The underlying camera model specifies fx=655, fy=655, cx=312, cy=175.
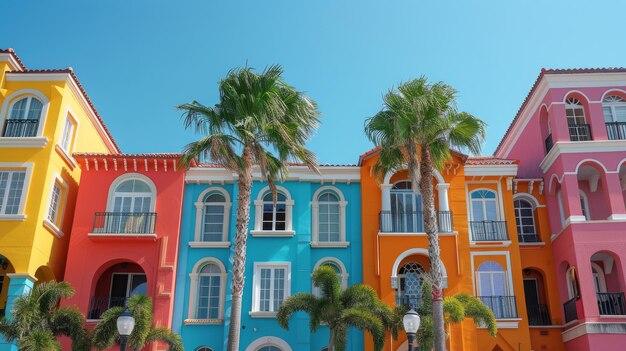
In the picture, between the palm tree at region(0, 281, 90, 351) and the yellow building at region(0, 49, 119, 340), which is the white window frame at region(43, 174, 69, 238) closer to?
the yellow building at region(0, 49, 119, 340)

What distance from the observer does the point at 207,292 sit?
27828 mm

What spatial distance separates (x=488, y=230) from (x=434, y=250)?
787cm

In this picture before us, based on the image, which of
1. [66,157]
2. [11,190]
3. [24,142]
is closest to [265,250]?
[66,157]

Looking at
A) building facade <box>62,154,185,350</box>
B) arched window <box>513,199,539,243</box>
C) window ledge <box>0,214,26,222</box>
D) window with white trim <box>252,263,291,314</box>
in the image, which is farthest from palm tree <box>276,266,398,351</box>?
window ledge <box>0,214,26,222</box>

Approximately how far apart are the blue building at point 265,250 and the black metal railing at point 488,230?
517 centimetres

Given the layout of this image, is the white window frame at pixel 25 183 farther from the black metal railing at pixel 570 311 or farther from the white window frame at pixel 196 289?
the black metal railing at pixel 570 311

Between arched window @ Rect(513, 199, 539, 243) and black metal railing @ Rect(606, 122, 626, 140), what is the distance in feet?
15.7

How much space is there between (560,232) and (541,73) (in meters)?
7.17

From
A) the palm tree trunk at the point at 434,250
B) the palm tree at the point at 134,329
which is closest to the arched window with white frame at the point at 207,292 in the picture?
the palm tree at the point at 134,329

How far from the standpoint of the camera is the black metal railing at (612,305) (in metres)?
26.5

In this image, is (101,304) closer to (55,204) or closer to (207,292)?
(207,292)

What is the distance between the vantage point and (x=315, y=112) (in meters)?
23.9

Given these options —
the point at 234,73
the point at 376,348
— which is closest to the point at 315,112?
the point at 234,73

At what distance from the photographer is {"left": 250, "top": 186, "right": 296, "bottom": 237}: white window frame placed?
92.2 ft
